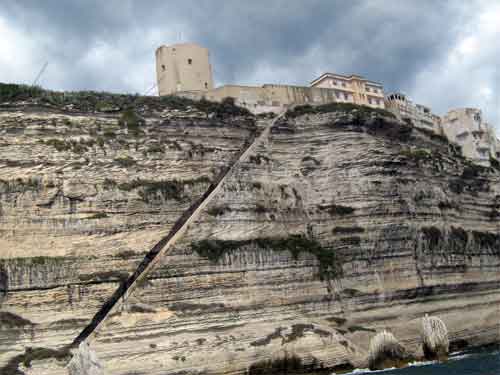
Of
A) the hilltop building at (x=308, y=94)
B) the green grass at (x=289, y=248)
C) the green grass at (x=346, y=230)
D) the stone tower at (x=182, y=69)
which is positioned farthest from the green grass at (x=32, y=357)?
the stone tower at (x=182, y=69)

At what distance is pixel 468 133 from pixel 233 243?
25979mm

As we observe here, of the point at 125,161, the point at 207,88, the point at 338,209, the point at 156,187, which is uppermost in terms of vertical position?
the point at 207,88

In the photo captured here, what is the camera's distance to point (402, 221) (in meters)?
30.2

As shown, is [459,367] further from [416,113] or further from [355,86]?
[355,86]

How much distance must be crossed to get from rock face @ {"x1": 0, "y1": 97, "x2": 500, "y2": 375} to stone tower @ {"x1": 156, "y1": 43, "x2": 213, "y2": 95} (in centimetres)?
626

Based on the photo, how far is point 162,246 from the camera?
26.0 metres

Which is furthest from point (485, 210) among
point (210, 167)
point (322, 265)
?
point (210, 167)

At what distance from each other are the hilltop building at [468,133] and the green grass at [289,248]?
21.2m

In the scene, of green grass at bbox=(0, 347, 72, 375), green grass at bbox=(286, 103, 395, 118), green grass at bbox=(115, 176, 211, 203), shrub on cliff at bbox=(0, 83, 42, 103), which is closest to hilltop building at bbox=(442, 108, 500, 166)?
green grass at bbox=(286, 103, 395, 118)

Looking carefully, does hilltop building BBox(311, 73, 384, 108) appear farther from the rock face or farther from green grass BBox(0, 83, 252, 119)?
green grass BBox(0, 83, 252, 119)

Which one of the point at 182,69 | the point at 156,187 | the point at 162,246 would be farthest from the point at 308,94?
the point at 162,246

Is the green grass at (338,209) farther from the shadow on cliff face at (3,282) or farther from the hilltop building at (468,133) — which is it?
the hilltop building at (468,133)

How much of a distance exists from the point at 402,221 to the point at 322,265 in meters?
4.86

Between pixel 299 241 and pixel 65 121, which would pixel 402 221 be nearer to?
pixel 299 241
